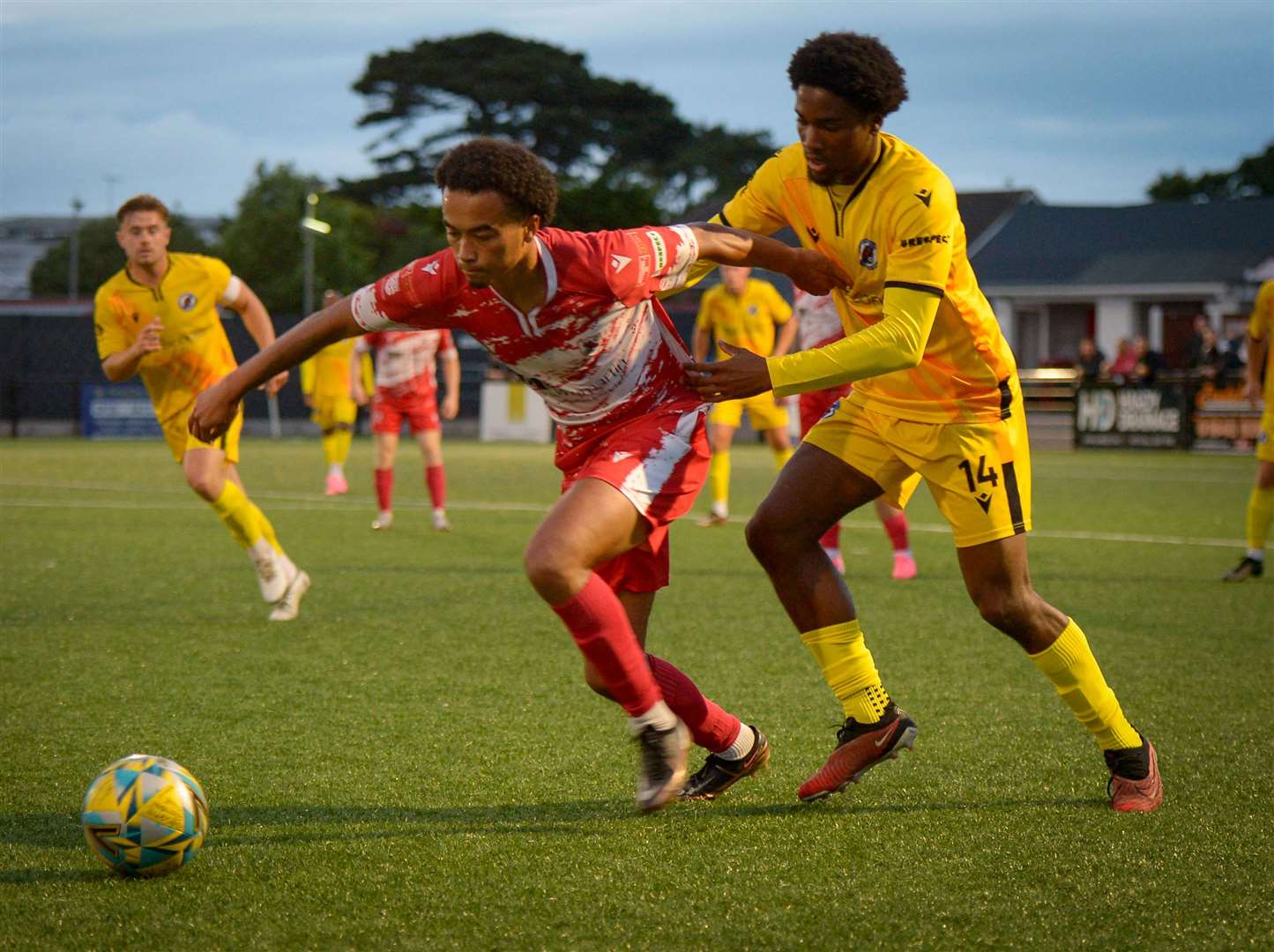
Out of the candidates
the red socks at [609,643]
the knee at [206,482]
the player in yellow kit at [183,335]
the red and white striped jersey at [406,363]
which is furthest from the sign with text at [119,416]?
the red socks at [609,643]

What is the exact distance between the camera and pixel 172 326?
8180 mm

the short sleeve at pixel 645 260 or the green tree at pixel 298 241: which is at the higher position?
the green tree at pixel 298 241

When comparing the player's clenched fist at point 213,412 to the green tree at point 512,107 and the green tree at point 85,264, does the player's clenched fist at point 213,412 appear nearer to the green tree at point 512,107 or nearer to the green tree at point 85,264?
the green tree at point 512,107

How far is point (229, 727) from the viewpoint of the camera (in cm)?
541

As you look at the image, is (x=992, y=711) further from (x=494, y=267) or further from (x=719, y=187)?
(x=719, y=187)

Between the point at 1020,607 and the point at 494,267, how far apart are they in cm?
193

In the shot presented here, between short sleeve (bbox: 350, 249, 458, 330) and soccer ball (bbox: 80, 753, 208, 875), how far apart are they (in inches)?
53.0

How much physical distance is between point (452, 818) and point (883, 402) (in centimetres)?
184

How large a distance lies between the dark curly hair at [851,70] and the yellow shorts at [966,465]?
3.25 feet

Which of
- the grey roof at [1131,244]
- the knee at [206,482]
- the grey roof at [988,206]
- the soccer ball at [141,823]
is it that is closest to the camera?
the soccer ball at [141,823]

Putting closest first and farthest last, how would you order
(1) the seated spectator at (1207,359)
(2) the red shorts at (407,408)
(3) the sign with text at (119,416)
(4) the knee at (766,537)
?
1. (4) the knee at (766,537)
2. (2) the red shorts at (407,408)
3. (1) the seated spectator at (1207,359)
4. (3) the sign with text at (119,416)

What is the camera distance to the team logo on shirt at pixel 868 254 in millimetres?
4383

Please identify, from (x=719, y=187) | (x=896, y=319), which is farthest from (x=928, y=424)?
(x=719, y=187)

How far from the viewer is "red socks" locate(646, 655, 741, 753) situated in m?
4.44
